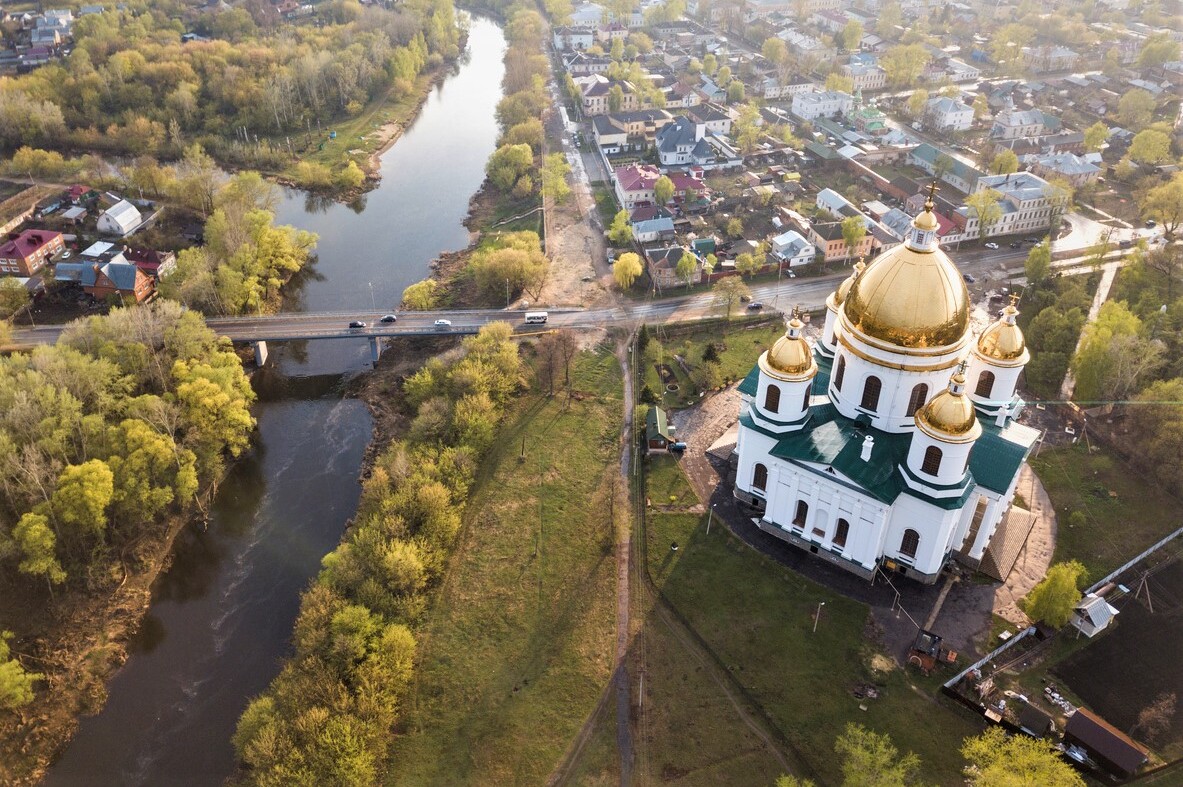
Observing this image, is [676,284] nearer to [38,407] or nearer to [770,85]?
[38,407]

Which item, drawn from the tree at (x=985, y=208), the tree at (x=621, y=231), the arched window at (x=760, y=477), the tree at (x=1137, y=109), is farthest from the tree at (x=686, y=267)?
the tree at (x=1137, y=109)

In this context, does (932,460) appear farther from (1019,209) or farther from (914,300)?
(1019,209)

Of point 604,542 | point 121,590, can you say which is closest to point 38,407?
point 121,590

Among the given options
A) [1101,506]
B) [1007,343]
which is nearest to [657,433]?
[1007,343]

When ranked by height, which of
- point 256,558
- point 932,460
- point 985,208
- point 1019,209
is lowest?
point 256,558

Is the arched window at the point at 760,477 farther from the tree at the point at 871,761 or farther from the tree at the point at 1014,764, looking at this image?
the tree at the point at 1014,764

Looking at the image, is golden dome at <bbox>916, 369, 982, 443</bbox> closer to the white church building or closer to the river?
the white church building

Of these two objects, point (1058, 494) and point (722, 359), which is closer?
point (1058, 494)
